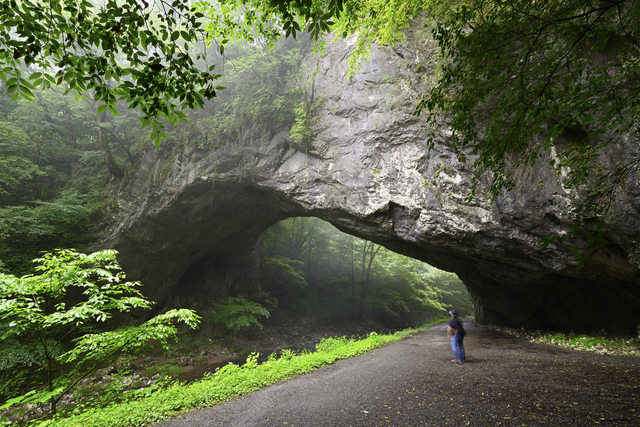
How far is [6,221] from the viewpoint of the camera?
8.70 metres

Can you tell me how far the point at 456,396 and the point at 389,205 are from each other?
18.9 feet

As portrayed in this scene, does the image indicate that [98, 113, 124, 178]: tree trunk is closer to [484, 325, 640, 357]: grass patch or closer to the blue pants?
the blue pants

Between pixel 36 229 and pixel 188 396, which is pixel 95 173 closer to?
pixel 36 229

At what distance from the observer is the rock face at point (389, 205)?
6.95 meters

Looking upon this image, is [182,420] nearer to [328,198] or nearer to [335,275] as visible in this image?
[328,198]

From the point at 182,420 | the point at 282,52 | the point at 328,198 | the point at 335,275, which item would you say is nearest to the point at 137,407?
the point at 182,420

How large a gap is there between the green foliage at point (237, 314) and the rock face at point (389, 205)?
1.60 metres

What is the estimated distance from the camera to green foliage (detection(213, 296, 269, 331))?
1346cm

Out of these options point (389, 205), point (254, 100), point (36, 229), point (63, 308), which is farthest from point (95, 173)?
point (389, 205)

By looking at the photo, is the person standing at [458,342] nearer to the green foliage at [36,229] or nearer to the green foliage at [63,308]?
the green foliage at [63,308]

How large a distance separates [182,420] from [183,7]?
18.0 ft

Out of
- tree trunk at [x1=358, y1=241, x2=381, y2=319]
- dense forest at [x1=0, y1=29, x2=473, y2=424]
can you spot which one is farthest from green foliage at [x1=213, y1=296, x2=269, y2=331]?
tree trunk at [x1=358, y1=241, x2=381, y2=319]

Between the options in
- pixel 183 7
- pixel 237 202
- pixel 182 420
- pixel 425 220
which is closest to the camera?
pixel 183 7

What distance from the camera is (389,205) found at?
886 cm
